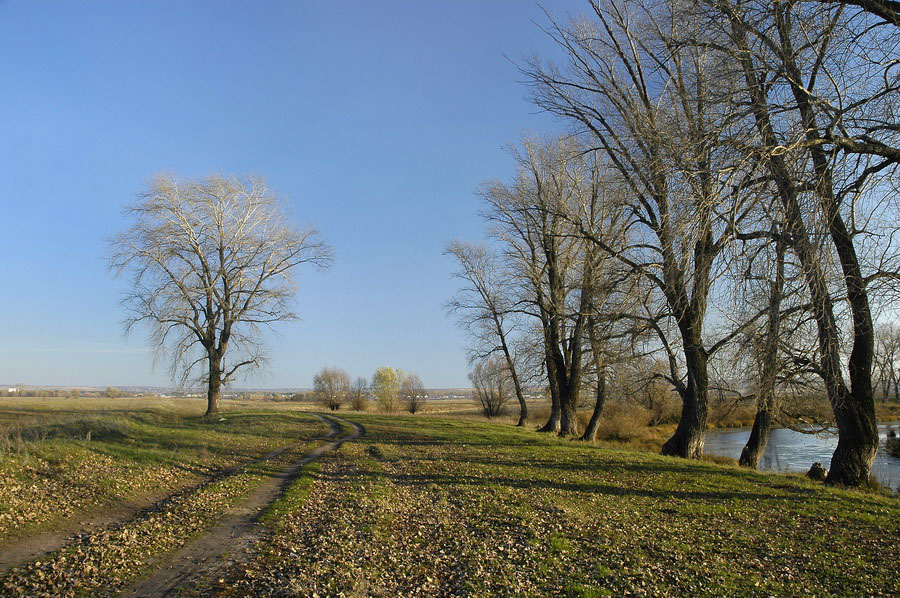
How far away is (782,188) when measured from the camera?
827 cm

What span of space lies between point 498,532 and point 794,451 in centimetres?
2434

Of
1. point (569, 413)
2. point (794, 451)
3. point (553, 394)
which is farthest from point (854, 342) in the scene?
point (794, 451)

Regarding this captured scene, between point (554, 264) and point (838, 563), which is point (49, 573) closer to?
point (838, 563)

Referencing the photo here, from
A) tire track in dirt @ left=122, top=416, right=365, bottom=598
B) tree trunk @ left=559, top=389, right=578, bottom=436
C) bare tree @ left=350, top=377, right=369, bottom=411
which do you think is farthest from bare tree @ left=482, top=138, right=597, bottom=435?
bare tree @ left=350, top=377, right=369, bottom=411

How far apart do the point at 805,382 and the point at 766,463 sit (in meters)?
11.7

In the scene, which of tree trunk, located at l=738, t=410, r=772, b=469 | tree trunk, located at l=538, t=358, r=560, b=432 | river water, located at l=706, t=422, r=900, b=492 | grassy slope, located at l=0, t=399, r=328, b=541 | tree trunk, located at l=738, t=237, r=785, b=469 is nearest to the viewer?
tree trunk, located at l=738, t=237, r=785, b=469

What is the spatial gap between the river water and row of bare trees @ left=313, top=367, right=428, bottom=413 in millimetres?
39341

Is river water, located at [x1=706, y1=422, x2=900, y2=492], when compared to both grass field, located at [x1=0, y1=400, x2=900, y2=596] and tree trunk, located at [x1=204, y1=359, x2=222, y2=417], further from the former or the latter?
tree trunk, located at [x1=204, y1=359, x2=222, y2=417]

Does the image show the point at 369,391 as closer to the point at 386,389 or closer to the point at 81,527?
the point at 386,389

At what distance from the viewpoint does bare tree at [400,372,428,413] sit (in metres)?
68.1

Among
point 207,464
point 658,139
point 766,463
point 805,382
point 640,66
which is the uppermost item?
point 640,66

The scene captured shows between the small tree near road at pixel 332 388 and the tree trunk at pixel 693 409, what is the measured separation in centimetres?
5277

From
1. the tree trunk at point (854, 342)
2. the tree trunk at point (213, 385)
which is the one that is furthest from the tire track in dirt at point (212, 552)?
the tree trunk at point (213, 385)

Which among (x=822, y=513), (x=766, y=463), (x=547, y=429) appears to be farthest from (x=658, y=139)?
(x=547, y=429)
